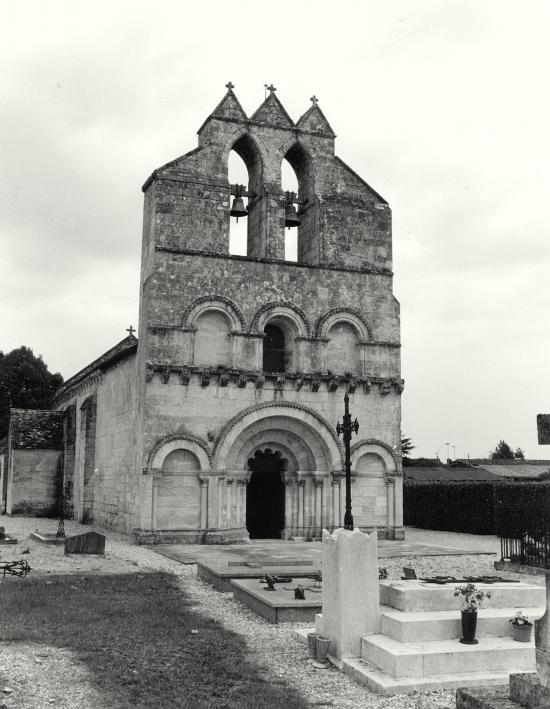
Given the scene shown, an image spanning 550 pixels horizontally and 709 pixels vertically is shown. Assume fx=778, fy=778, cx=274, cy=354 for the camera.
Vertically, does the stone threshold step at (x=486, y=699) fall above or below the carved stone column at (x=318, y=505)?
below

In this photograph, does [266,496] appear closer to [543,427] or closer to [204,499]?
[204,499]

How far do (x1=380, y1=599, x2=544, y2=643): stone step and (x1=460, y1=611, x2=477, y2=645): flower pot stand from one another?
0.18 meters

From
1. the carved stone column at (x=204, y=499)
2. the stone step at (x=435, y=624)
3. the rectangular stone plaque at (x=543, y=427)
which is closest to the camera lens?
the rectangular stone plaque at (x=543, y=427)

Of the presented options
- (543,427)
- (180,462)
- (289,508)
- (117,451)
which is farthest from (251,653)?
(117,451)

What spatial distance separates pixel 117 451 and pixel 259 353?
684 centimetres

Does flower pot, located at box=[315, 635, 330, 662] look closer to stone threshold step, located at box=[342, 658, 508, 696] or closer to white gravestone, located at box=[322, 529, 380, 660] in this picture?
white gravestone, located at box=[322, 529, 380, 660]

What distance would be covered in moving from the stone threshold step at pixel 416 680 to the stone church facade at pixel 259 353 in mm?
15464

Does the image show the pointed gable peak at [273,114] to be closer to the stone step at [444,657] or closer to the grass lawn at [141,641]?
the grass lawn at [141,641]

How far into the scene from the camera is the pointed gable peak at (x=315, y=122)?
27812 mm

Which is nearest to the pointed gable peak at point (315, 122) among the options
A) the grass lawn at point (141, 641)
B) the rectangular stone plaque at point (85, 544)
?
the rectangular stone plaque at point (85, 544)

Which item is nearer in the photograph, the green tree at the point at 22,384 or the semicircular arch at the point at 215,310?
the semicircular arch at the point at 215,310

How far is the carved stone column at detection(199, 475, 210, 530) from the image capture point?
24047 millimetres

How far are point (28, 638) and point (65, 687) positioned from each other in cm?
222

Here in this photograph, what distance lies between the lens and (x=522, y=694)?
640cm
